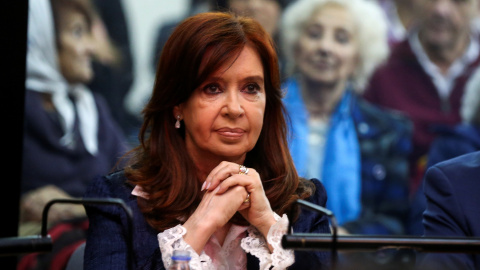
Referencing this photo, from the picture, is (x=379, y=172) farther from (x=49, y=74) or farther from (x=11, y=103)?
(x=11, y=103)

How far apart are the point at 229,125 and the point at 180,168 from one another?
259 mm

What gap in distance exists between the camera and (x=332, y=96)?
177 inches

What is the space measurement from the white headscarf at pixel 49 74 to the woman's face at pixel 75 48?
1.8 inches

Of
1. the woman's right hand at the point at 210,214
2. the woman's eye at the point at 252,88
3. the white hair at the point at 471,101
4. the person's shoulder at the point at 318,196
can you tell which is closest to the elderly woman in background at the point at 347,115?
the white hair at the point at 471,101

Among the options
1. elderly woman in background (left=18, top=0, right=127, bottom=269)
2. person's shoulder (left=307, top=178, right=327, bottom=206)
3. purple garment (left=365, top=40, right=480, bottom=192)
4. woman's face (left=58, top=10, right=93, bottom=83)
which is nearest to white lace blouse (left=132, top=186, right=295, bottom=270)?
person's shoulder (left=307, top=178, right=327, bottom=206)

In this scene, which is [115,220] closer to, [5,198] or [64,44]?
[5,198]

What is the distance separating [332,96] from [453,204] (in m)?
2.47

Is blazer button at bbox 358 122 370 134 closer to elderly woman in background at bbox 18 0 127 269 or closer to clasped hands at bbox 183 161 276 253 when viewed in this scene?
elderly woman in background at bbox 18 0 127 269

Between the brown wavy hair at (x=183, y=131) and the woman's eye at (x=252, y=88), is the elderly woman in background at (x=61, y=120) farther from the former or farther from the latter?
the woman's eye at (x=252, y=88)

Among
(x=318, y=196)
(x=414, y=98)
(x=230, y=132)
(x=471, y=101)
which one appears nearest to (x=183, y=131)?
(x=230, y=132)

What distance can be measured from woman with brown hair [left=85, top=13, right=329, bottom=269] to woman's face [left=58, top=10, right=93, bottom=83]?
1.97 m

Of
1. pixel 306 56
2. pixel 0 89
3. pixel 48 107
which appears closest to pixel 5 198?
pixel 0 89

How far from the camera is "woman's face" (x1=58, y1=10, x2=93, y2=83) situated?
13.6 feet

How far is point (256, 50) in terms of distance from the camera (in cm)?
224
